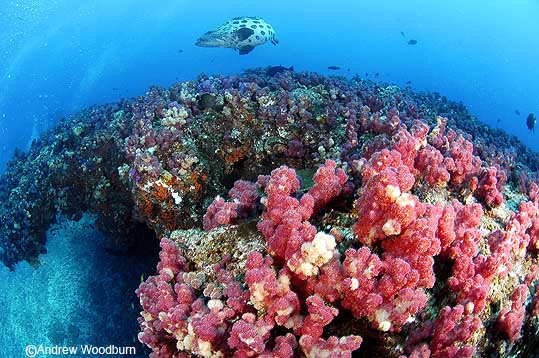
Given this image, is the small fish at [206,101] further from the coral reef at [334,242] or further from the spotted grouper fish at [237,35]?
the spotted grouper fish at [237,35]

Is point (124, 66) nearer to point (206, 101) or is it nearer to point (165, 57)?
point (165, 57)

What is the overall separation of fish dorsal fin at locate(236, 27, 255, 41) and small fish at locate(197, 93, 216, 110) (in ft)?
17.5

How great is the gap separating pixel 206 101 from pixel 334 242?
4.07 metres

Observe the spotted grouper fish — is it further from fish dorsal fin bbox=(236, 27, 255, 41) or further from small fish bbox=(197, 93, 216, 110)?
small fish bbox=(197, 93, 216, 110)

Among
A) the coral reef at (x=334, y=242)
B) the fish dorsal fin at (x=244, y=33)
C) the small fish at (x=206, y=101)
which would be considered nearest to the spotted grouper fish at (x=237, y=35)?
the fish dorsal fin at (x=244, y=33)

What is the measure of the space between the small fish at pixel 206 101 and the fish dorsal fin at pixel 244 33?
533cm

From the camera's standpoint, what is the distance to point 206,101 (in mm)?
5852

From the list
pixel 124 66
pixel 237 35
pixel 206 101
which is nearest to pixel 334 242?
pixel 206 101

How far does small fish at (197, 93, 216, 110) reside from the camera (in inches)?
230

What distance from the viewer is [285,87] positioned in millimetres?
6281

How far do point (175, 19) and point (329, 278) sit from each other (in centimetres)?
6389

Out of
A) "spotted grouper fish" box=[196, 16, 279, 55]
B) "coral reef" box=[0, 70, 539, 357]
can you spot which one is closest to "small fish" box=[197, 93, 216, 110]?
"coral reef" box=[0, 70, 539, 357]

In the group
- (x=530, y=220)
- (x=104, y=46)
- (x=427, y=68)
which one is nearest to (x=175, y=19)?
(x=104, y=46)

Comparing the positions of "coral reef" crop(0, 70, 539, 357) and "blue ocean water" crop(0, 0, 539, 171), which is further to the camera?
"blue ocean water" crop(0, 0, 539, 171)
